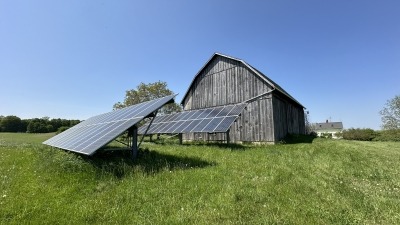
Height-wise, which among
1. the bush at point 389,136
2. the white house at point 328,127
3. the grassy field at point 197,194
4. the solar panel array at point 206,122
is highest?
the white house at point 328,127

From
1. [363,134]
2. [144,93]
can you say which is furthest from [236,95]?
[144,93]

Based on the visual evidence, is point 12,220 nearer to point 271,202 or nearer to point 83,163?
point 83,163

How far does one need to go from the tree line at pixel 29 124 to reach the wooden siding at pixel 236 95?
203 ft

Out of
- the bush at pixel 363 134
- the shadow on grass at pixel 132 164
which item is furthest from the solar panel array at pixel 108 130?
the bush at pixel 363 134

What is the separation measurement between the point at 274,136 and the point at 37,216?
59.4ft

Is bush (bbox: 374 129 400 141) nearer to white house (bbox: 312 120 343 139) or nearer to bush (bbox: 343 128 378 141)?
bush (bbox: 343 128 378 141)

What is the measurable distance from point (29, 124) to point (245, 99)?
77.2 meters

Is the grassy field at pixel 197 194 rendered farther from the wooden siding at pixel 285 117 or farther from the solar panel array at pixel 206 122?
the wooden siding at pixel 285 117

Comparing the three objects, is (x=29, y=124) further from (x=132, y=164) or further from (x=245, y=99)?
(x=132, y=164)

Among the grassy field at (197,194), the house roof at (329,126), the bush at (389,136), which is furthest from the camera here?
the house roof at (329,126)

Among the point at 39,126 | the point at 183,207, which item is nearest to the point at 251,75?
the point at 183,207

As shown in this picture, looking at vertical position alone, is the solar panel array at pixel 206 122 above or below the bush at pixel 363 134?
above

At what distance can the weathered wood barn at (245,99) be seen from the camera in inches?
838

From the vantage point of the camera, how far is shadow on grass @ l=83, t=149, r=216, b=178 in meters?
9.00
